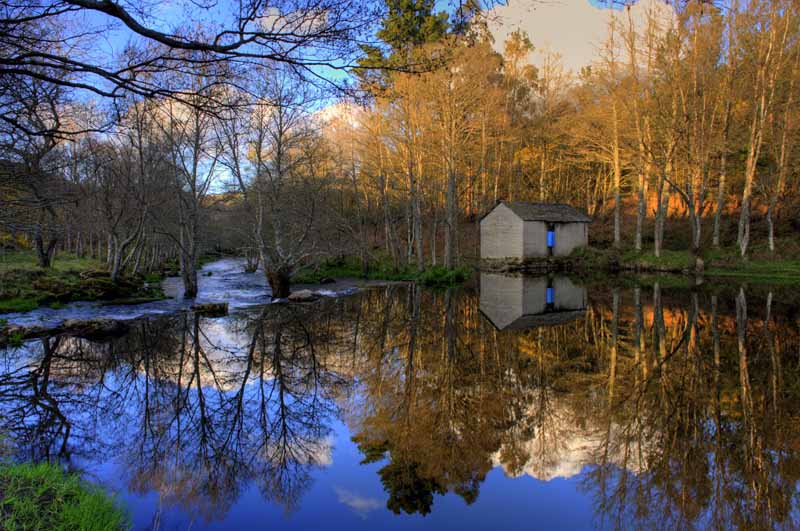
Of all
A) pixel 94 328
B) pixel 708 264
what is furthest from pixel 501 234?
pixel 94 328

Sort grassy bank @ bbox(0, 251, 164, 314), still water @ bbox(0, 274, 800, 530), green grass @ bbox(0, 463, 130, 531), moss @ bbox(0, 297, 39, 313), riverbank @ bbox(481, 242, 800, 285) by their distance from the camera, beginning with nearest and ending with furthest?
green grass @ bbox(0, 463, 130, 531) → still water @ bbox(0, 274, 800, 530) → moss @ bbox(0, 297, 39, 313) → grassy bank @ bbox(0, 251, 164, 314) → riverbank @ bbox(481, 242, 800, 285)

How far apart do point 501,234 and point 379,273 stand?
9.18m

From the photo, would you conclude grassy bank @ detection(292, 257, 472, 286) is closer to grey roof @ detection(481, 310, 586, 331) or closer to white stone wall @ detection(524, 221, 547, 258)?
white stone wall @ detection(524, 221, 547, 258)

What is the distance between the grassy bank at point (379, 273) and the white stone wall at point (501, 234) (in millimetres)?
5256

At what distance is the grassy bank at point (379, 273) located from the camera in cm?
2344

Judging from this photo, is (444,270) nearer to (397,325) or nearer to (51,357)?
(397,325)

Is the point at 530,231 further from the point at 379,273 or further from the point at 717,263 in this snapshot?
the point at 379,273

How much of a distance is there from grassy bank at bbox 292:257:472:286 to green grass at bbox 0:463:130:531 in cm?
1935

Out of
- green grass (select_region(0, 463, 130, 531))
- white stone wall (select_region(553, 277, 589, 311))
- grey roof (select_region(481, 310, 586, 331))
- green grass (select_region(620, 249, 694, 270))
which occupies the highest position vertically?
green grass (select_region(620, 249, 694, 270))

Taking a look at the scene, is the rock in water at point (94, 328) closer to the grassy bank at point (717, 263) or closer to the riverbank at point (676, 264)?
the riverbank at point (676, 264)

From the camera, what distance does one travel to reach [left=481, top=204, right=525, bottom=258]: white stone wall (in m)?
30.0

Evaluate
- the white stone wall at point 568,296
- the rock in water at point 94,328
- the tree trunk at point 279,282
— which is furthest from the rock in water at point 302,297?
the white stone wall at point 568,296

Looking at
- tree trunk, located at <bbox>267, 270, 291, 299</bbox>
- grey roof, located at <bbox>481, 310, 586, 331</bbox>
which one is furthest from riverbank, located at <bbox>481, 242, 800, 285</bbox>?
tree trunk, located at <bbox>267, 270, 291, 299</bbox>

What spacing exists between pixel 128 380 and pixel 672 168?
29.0m
